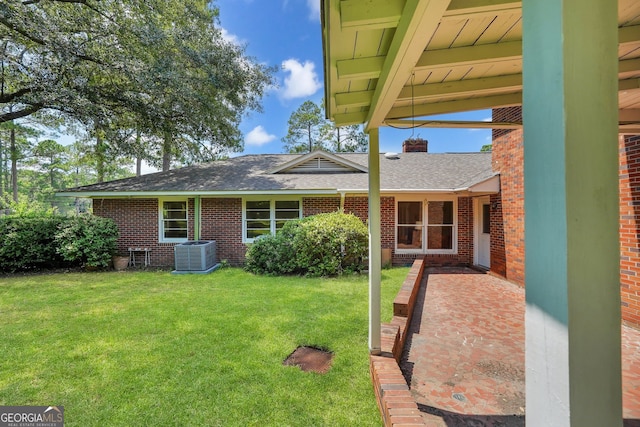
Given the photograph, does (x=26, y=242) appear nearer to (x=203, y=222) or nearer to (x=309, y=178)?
(x=203, y=222)

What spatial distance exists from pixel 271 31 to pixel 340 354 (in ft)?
53.5

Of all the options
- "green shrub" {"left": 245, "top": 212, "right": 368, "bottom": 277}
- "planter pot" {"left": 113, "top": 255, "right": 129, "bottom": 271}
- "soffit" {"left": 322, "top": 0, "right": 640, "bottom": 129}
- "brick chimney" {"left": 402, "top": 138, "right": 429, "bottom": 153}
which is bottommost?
"planter pot" {"left": 113, "top": 255, "right": 129, "bottom": 271}

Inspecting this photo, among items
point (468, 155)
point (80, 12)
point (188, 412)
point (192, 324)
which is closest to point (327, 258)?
point (192, 324)

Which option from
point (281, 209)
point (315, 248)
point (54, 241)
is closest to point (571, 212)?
point (315, 248)

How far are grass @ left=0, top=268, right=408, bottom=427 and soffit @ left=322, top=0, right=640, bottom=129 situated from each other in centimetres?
309

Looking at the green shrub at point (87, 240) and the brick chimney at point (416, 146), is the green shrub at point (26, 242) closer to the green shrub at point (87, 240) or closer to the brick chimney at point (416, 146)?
the green shrub at point (87, 240)

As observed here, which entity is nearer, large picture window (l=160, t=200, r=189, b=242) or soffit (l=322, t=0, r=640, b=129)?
soffit (l=322, t=0, r=640, b=129)

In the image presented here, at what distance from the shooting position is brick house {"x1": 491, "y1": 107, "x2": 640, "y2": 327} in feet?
14.6

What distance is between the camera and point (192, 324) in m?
4.92

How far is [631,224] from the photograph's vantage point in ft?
14.8

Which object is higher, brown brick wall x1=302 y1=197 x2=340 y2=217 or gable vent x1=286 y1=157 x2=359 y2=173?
gable vent x1=286 y1=157 x2=359 y2=173

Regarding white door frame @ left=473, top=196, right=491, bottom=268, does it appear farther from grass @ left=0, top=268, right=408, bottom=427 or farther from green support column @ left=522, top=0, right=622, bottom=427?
green support column @ left=522, top=0, right=622, bottom=427

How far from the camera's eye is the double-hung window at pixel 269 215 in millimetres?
10703

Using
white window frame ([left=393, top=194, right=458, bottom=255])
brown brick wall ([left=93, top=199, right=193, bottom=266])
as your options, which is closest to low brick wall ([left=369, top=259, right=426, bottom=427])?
white window frame ([left=393, top=194, right=458, bottom=255])
